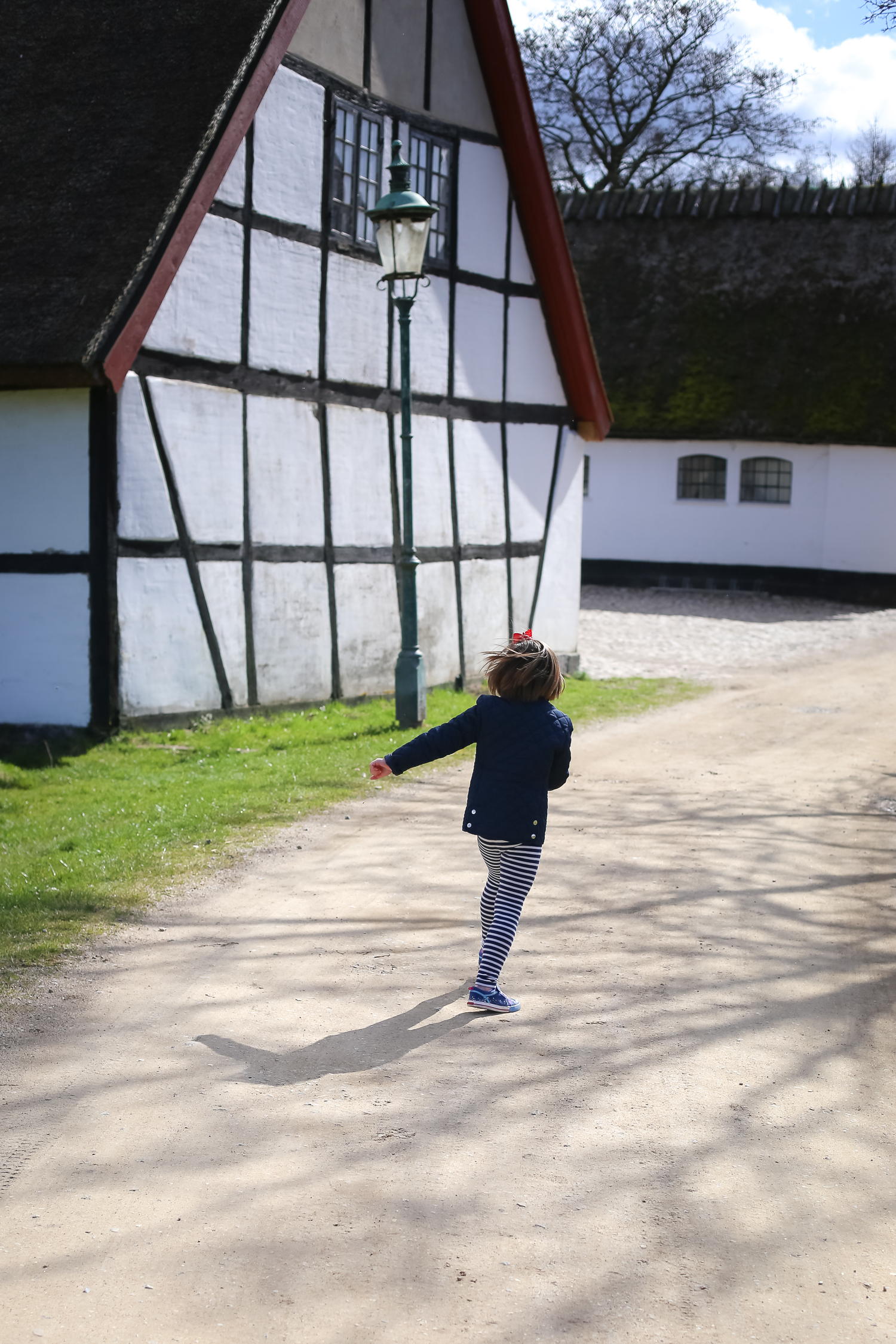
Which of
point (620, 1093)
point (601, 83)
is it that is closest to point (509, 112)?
point (620, 1093)

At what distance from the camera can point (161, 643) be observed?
1045 centimetres

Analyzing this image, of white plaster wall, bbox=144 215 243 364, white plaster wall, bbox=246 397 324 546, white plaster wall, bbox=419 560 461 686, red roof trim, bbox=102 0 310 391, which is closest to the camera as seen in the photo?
red roof trim, bbox=102 0 310 391

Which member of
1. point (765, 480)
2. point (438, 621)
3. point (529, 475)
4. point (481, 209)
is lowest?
point (438, 621)

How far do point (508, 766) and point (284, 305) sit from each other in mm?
7470

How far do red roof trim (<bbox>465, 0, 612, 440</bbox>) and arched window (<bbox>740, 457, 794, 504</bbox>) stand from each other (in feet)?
35.6

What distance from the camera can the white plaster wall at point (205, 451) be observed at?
1038 cm

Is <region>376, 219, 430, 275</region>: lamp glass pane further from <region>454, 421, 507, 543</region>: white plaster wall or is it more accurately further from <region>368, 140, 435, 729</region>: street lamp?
<region>454, 421, 507, 543</region>: white plaster wall

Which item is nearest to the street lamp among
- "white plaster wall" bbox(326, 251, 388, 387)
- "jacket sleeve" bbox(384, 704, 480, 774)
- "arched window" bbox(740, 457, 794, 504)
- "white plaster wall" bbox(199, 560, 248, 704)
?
"white plaster wall" bbox(326, 251, 388, 387)

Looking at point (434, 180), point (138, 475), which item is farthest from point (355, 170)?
point (138, 475)

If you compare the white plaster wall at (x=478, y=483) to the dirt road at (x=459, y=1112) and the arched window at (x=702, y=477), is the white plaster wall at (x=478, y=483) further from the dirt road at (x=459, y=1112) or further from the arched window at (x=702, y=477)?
the arched window at (x=702, y=477)

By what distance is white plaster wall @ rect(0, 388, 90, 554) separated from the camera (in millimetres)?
9906

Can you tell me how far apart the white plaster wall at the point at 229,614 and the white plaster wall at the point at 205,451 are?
0.25m

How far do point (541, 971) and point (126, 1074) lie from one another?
1.90m

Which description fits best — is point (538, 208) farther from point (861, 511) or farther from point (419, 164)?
point (861, 511)
